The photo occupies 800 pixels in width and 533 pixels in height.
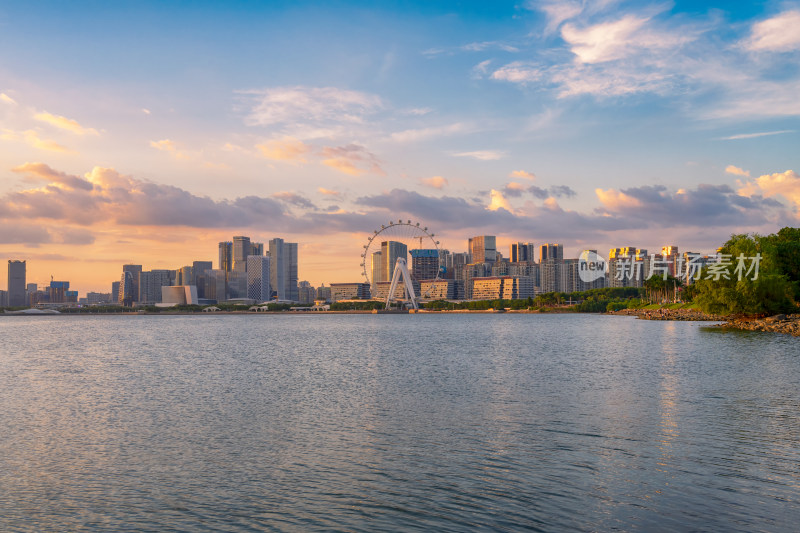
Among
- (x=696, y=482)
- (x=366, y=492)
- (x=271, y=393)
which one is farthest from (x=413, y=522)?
(x=271, y=393)

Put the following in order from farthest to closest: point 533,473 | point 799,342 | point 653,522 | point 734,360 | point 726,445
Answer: point 799,342
point 734,360
point 726,445
point 533,473
point 653,522

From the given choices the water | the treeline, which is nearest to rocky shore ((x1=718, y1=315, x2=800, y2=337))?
the treeline

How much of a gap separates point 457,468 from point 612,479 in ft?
17.6

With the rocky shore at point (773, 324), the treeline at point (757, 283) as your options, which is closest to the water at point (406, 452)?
the rocky shore at point (773, 324)

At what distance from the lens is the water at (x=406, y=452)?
60.2 feet

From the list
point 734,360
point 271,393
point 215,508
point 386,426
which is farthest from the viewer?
point 734,360

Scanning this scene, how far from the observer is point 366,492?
2056 centimetres

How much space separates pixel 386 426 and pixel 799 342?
71634 mm

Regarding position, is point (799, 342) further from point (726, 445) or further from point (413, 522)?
point (413, 522)

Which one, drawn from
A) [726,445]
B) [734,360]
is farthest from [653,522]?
[734,360]

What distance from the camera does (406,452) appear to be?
25.5 m

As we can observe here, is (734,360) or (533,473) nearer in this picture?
(533,473)

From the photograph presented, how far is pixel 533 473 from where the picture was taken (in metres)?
22.1

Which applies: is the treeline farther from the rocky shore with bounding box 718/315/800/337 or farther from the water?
the water
